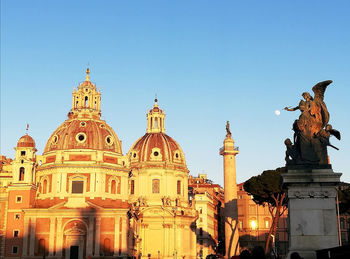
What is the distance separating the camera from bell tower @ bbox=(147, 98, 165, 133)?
104m

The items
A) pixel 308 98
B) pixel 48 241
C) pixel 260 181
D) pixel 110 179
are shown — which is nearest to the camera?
pixel 308 98

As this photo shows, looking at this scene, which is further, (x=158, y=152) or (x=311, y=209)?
(x=158, y=152)

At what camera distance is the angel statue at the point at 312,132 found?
1881 centimetres

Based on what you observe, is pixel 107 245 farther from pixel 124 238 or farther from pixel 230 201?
pixel 230 201

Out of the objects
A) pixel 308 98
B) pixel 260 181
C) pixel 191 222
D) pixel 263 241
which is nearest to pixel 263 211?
pixel 263 241

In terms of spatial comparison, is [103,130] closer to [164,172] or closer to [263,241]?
[164,172]

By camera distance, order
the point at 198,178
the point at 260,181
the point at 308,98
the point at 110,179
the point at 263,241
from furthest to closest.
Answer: the point at 198,178 → the point at 263,241 → the point at 110,179 → the point at 260,181 → the point at 308,98

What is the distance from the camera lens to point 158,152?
3875 inches

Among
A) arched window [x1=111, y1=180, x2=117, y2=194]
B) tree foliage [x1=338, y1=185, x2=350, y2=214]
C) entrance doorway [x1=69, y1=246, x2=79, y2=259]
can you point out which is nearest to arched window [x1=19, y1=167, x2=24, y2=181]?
entrance doorway [x1=69, y1=246, x2=79, y2=259]

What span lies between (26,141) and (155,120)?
3280cm

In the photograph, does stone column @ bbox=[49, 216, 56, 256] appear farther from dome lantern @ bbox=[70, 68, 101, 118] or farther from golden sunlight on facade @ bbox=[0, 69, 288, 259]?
dome lantern @ bbox=[70, 68, 101, 118]

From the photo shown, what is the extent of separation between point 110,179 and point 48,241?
41.6 feet

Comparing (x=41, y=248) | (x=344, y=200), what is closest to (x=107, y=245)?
(x=41, y=248)

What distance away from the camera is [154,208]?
92562 millimetres
